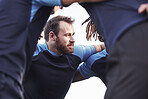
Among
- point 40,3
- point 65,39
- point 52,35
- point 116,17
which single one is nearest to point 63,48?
point 65,39

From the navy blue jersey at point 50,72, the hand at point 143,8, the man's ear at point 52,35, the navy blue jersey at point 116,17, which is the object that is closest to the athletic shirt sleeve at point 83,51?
the navy blue jersey at point 50,72

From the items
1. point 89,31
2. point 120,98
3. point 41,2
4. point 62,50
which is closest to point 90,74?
point 62,50

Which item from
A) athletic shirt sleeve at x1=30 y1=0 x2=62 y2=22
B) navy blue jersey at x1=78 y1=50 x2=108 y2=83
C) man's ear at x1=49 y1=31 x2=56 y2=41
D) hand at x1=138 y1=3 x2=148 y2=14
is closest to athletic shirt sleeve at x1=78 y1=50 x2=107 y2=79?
navy blue jersey at x1=78 y1=50 x2=108 y2=83

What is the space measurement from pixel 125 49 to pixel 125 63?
5cm

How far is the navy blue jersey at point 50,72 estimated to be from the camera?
1.77 metres

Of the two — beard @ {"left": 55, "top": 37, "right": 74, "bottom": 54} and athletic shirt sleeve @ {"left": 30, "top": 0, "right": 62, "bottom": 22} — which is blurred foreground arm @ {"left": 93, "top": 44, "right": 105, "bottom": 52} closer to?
beard @ {"left": 55, "top": 37, "right": 74, "bottom": 54}

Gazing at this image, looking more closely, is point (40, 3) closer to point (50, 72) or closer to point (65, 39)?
point (50, 72)

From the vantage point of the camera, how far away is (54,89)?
1.89 meters

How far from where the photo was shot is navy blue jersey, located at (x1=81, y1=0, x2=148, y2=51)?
0.84 meters

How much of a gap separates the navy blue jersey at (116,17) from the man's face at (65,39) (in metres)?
1.09

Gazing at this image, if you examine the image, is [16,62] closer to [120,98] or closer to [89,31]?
[120,98]

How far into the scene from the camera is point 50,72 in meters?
1.87

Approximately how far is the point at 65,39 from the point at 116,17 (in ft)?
4.13

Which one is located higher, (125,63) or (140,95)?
(125,63)
